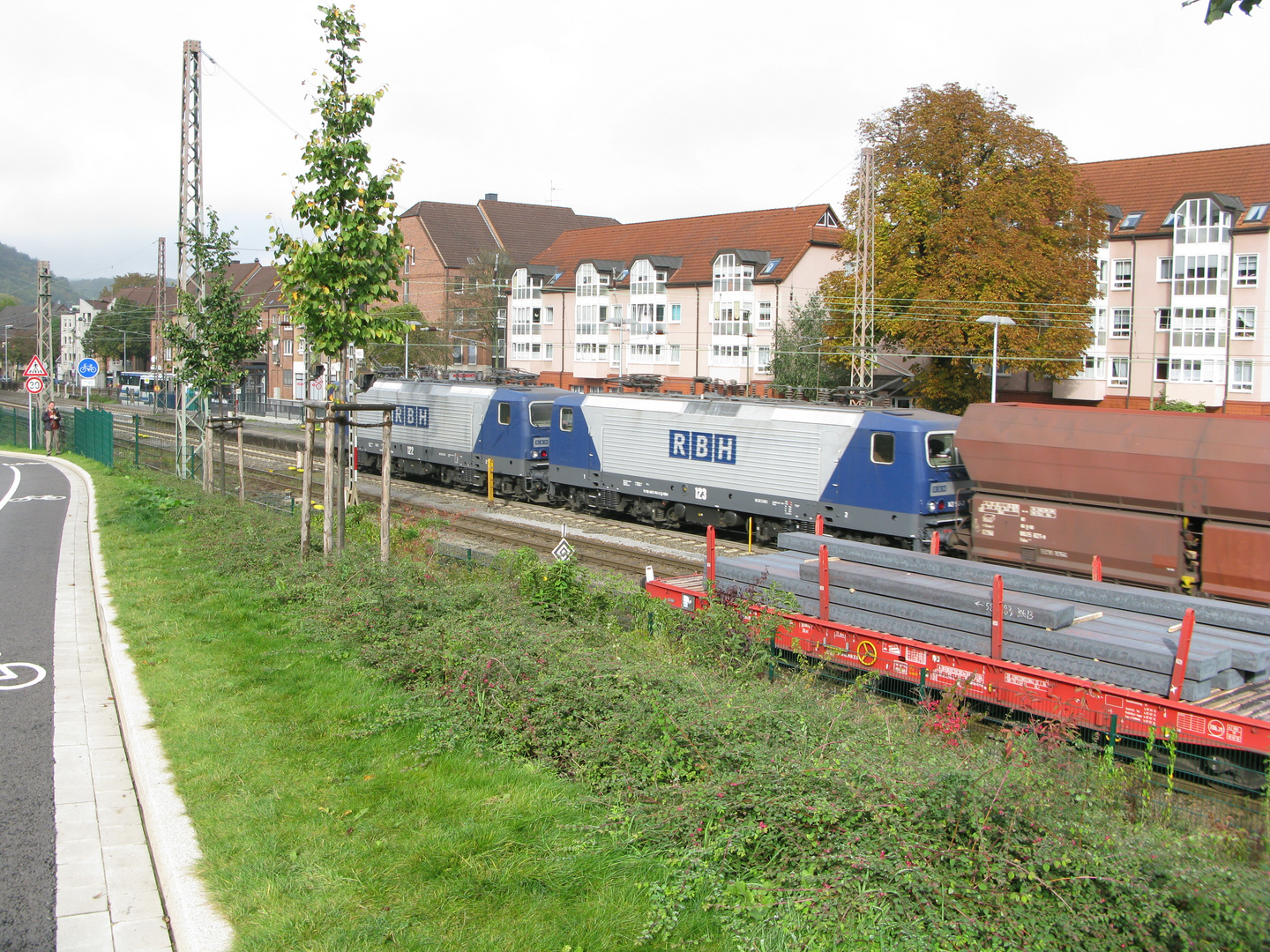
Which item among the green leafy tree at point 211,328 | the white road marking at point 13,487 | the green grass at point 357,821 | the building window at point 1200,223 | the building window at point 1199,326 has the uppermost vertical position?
the building window at point 1200,223

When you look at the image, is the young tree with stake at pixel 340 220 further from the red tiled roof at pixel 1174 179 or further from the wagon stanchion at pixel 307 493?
the red tiled roof at pixel 1174 179

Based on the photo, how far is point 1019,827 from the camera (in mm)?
5516

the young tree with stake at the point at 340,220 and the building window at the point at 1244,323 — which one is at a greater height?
the building window at the point at 1244,323

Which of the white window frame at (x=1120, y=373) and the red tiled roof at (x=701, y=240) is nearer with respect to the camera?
the white window frame at (x=1120, y=373)

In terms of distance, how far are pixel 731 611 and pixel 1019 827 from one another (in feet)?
18.4

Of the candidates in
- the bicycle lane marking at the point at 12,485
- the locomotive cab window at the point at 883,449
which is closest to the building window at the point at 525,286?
the bicycle lane marking at the point at 12,485

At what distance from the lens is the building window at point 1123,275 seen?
5422cm

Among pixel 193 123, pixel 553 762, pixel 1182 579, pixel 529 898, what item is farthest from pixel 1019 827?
pixel 193 123

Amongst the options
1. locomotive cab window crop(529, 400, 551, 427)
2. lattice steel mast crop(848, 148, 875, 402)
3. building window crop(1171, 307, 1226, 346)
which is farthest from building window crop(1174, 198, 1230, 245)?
locomotive cab window crop(529, 400, 551, 427)

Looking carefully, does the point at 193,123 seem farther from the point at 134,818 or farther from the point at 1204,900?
the point at 1204,900

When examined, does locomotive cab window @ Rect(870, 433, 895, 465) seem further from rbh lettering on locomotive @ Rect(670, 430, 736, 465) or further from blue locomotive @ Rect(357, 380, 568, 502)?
blue locomotive @ Rect(357, 380, 568, 502)

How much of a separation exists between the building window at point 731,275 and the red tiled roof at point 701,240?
0.79 m

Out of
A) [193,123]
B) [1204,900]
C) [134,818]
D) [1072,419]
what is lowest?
[134,818]

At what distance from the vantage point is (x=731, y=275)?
6084cm
